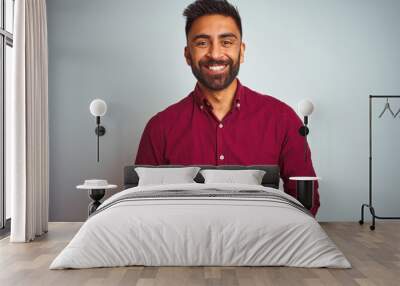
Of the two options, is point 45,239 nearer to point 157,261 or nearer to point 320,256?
point 157,261

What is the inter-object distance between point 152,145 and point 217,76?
45.3 inches

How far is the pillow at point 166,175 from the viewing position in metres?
6.19

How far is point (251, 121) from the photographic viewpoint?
6805 millimetres

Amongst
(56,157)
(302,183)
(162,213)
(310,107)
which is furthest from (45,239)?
(310,107)

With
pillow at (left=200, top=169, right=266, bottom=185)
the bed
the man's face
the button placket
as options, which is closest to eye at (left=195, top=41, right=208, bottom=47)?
the man's face

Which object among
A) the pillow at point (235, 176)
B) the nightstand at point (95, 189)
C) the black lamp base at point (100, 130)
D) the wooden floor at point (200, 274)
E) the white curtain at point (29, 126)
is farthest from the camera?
the black lamp base at point (100, 130)

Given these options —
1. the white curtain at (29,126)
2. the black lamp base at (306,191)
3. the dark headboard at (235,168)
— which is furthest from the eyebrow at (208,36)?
the black lamp base at (306,191)

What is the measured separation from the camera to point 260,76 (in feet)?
22.7

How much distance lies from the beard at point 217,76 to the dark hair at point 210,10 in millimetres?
444

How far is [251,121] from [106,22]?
2169 mm

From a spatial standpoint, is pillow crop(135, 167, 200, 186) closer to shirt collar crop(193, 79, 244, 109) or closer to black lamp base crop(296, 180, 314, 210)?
shirt collar crop(193, 79, 244, 109)

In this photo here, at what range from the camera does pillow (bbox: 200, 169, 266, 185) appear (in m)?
6.13

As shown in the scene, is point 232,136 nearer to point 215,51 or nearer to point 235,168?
point 235,168

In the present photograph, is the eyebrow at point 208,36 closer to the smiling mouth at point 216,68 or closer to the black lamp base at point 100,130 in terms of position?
the smiling mouth at point 216,68
